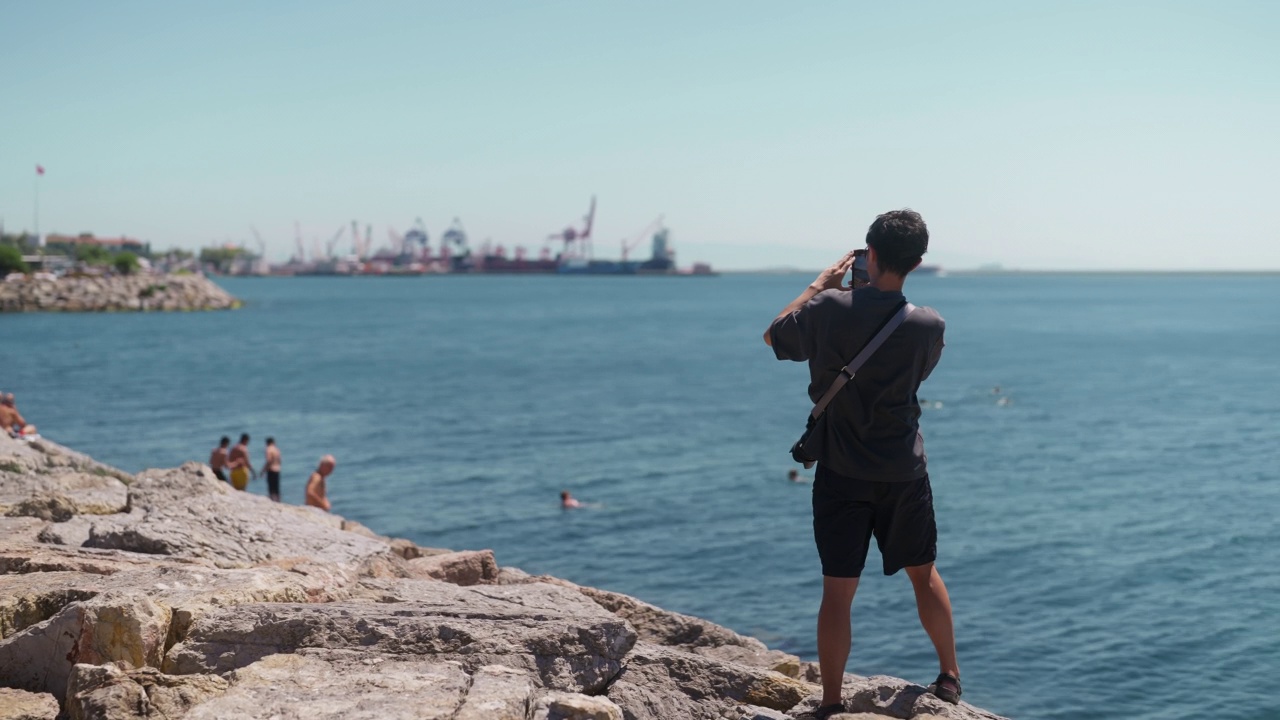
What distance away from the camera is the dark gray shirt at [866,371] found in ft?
13.7

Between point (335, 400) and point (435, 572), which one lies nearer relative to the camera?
point (435, 572)

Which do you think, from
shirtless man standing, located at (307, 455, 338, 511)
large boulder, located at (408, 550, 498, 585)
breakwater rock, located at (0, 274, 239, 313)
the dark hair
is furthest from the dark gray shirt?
breakwater rock, located at (0, 274, 239, 313)

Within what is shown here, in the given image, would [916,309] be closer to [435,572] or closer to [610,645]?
[610,645]

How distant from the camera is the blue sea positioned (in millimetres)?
13125

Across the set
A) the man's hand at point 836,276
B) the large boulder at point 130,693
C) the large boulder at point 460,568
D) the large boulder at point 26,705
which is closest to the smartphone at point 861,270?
the man's hand at point 836,276

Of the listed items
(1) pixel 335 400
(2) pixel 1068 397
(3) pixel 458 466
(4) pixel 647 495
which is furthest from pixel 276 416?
(2) pixel 1068 397

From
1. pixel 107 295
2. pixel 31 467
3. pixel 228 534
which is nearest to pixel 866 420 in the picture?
pixel 228 534

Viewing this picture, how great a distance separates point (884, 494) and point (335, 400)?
117ft

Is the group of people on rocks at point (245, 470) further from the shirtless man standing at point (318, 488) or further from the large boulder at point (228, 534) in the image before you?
the large boulder at point (228, 534)

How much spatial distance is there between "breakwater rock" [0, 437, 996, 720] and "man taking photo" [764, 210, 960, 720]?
2.02 ft

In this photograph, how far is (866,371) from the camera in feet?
13.7

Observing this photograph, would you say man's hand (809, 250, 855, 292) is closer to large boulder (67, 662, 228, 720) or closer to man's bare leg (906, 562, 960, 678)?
man's bare leg (906, 562, 960, 678)

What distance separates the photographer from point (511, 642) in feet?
14.9

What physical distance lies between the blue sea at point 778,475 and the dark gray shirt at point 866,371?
802cm
